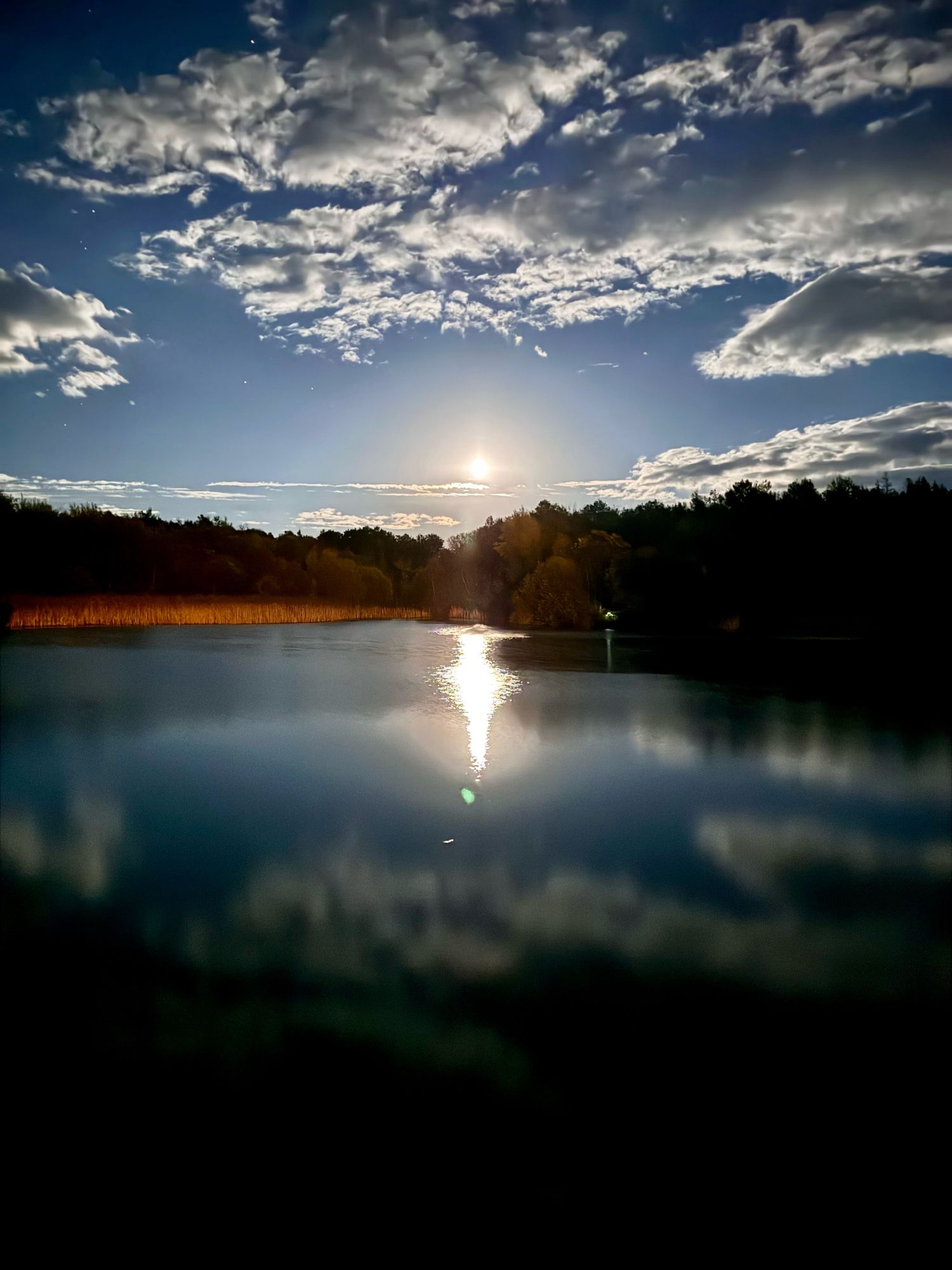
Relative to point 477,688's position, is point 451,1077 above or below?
above

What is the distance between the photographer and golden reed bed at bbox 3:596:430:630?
5434cm

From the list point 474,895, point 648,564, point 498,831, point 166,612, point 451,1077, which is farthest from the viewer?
point 648,564

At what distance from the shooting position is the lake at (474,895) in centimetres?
470

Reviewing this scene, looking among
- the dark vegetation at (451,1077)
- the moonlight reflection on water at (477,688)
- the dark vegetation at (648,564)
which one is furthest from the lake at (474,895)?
the dark vegetation at (648,564)

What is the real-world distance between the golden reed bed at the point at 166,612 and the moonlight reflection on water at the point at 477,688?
30.0 meters

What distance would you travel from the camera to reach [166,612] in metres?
60.1

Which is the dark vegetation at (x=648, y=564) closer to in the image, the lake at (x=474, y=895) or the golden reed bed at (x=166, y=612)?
the golden reed bed at (x=166, y=612)

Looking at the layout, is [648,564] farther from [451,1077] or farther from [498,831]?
[451,1077]

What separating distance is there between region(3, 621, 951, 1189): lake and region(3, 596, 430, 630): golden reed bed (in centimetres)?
4170

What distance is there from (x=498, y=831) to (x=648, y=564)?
191 ft

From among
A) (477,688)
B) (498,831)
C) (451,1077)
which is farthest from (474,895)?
(477,688)

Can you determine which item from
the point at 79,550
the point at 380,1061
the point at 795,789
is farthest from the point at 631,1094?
the point at 79,550

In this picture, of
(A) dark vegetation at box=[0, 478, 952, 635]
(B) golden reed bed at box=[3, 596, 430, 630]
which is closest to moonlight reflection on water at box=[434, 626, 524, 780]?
(A) dark vegetation at box=[0, 478, 952, 635]

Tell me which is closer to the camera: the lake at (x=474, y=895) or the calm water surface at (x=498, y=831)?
the lake at (x=474, y=895)
